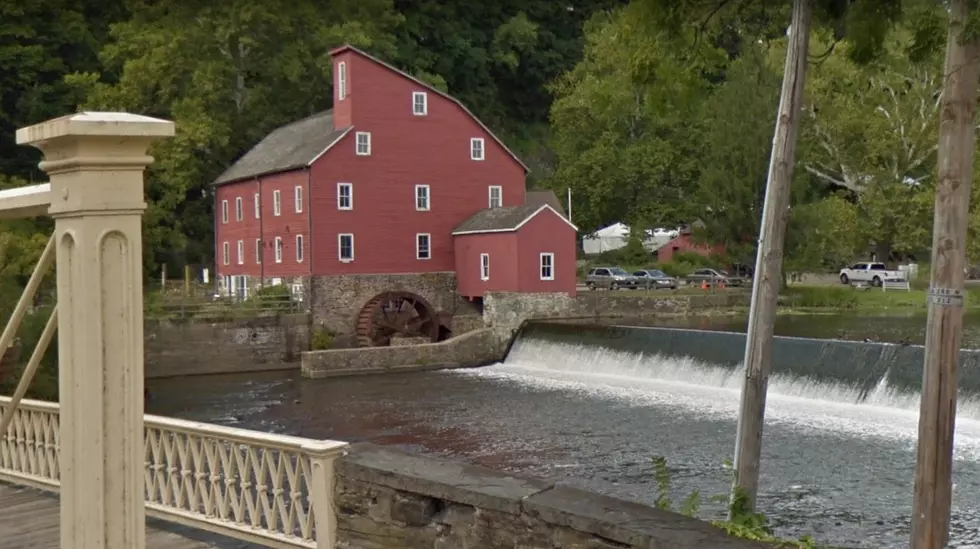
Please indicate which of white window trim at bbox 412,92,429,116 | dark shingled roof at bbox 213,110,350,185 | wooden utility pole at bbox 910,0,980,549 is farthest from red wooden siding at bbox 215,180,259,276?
wooden utility pole at bbox 910,0,980,549

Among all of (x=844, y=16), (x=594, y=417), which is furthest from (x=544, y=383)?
(x=844, y=16)

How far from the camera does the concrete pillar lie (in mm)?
2668

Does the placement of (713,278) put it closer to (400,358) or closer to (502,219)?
(502,219)

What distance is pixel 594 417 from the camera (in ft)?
70.7

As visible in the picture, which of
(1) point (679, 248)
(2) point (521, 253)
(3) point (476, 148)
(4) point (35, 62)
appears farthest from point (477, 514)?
(1) point (679, 248)

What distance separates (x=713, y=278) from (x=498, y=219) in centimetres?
1669

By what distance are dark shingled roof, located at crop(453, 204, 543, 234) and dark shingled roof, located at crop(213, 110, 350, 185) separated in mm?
5502

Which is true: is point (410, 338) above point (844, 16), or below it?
below

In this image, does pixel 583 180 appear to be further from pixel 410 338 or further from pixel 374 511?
pixel 374 511

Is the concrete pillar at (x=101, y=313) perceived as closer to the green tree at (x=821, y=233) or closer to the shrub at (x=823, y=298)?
the shrub at (x=823, y=298)

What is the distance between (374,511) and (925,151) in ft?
159

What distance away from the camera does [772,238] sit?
688 cm

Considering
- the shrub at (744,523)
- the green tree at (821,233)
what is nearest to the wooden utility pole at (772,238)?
the shrub at (744,523)

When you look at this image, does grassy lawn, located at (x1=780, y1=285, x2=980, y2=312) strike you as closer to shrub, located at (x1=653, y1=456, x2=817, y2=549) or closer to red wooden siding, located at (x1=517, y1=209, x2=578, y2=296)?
red wooden siding, located at (x1=517, y1=209, x2=578, y2=296)
